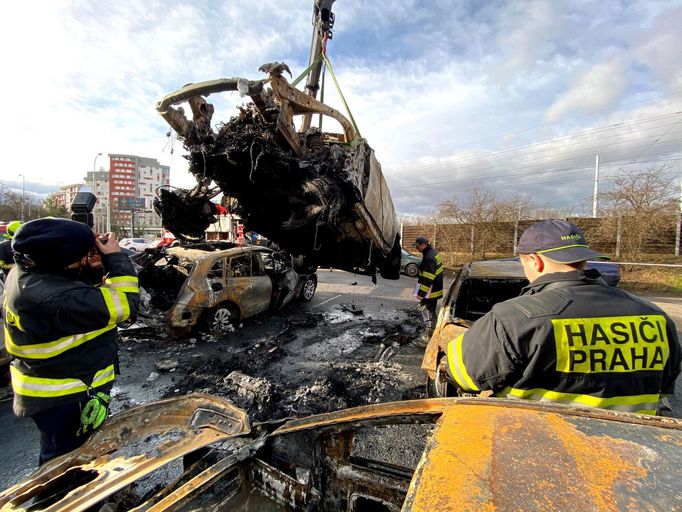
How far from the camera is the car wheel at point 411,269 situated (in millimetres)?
12820

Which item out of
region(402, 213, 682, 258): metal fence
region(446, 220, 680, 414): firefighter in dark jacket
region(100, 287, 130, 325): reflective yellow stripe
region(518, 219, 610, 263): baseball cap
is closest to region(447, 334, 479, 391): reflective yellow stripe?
region(446, 220, 680, 414): firefighter in dark jacket

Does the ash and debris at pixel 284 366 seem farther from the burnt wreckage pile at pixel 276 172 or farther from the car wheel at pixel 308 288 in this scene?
the burnt wreckage pile at pixel 276 172

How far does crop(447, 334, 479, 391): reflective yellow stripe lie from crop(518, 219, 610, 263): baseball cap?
517 millimetres

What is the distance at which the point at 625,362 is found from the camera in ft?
3.88

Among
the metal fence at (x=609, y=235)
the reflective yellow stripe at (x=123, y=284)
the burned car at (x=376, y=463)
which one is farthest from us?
the metal fence at (x=609, y=235)

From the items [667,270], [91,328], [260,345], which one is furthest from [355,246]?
[667,270]

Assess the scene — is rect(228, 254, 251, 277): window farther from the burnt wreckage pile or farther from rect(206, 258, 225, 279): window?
the burnt wreckage pile

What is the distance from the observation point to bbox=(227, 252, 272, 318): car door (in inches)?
217

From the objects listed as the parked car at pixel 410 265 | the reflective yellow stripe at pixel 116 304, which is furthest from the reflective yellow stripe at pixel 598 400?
the parked car at pixel 410 265

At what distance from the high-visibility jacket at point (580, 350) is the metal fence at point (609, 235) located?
14.3m

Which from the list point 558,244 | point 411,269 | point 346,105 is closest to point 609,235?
point 411,269

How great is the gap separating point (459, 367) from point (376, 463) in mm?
619

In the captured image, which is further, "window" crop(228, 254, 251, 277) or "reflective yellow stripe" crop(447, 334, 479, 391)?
"window" crop(228, 254, 251, 277)

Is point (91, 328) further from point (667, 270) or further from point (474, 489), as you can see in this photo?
point (667, 270)
